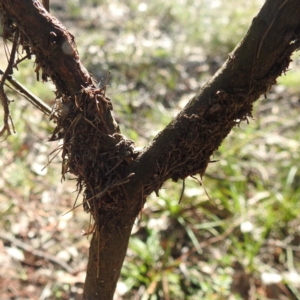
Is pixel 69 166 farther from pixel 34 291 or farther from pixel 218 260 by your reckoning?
pixel 218 260

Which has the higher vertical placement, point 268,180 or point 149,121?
point 149,121

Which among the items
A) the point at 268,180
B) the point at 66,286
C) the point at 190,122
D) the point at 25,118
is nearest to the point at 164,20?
the point at 25,118

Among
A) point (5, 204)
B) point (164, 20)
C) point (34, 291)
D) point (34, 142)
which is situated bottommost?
point (34, 291)

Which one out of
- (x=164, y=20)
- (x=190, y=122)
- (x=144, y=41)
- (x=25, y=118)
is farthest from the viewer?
(x=164, y=20)

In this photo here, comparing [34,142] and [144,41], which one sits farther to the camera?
[144,41]

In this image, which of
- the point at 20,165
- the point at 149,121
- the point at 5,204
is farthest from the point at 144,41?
the point at 5,204

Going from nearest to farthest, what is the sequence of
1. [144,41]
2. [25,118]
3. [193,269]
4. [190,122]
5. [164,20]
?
[190,122] < [193,269] < [25,118] < [144,41] < [164,20]
